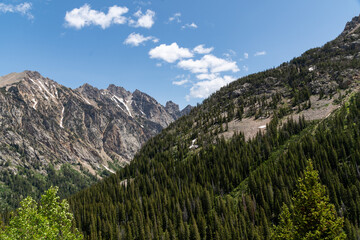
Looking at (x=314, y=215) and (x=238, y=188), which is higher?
(x=314, y=215)

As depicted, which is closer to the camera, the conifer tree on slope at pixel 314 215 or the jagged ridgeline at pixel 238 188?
the conifer tree on slope at pixel 314 215

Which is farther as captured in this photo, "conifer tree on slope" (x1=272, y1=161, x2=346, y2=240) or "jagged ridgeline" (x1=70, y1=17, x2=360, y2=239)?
"jagged ridgeline" (x1=70, y1=17, x2=360, y2=239)

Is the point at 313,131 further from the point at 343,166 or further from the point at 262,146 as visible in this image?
the point at 343,166

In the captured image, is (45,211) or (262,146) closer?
(45,211)

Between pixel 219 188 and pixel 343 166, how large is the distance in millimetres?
66289

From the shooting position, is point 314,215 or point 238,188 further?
point 238,188

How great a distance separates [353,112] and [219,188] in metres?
107

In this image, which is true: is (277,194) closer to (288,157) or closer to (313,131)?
(288,157)

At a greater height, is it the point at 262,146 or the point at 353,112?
the point at 353,112

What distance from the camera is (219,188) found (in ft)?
461

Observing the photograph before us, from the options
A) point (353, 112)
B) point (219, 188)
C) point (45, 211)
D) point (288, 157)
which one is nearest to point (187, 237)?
point (219, 188)

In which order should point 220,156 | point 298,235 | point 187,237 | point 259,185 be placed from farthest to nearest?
point 220,156 < point 259,185 < point 187,237 < point 298,235

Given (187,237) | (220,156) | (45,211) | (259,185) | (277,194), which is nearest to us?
(45,211)

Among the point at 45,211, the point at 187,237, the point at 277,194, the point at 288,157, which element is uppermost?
the point at 45,211
